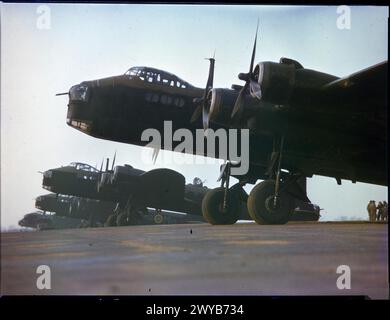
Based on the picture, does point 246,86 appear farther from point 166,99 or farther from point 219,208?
point 219,208

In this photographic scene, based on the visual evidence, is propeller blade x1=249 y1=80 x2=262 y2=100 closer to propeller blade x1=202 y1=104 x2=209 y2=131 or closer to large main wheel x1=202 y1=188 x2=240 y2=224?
propeller blade x1=202 y1=104 x2=209 y2=131

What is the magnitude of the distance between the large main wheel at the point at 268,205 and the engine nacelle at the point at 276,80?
2.23m

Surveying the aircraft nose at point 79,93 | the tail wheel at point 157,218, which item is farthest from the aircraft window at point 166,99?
the tail wheel at point 157,218

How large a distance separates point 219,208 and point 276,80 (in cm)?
447

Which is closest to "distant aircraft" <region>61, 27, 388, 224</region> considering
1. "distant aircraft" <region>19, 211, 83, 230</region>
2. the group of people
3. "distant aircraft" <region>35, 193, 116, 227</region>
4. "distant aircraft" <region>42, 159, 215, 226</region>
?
the group of people

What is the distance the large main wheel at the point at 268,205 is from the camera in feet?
32.2

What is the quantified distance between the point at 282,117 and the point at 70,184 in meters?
11.4

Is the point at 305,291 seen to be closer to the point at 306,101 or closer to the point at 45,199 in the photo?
the point at 306,101

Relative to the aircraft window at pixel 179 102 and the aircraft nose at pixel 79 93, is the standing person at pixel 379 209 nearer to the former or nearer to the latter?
the aircraft window at pixel 179 102

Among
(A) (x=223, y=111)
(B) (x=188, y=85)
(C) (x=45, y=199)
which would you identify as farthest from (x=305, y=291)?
(C) (x=45, y=199)

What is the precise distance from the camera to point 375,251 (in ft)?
18.8

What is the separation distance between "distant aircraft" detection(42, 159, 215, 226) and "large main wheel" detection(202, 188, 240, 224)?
176 inches
